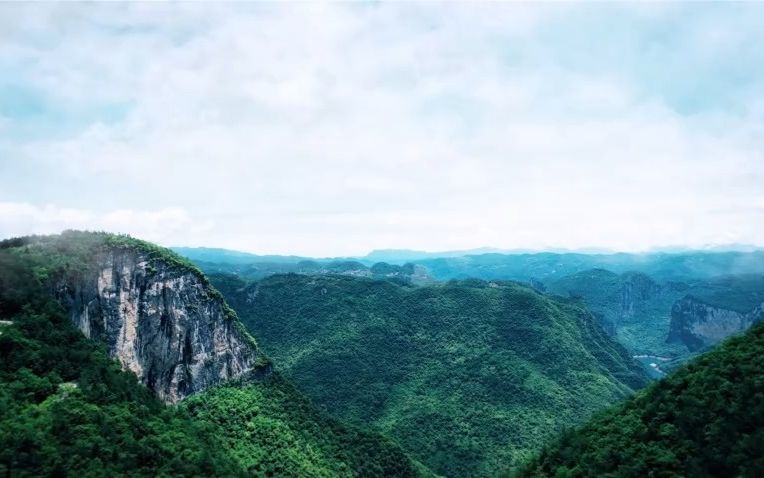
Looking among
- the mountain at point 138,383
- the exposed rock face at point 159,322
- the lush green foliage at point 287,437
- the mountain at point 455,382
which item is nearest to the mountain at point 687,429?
the lush green foliage at point 287,437

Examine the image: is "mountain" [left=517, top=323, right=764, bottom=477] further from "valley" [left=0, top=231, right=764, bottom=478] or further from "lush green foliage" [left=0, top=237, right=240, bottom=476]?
"lush green foliage" [left=0, top=237, right=240, bottom=476]

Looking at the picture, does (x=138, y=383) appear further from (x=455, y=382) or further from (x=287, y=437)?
(x=455, y=382)

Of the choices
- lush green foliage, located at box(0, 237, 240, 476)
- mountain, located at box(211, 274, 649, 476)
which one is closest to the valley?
lush green foliage, located at box(0, 237, 240, 476)

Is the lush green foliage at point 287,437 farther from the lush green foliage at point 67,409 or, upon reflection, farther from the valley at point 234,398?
the lush green foliage at point 67,409

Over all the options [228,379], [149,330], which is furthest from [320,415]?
[149,330]

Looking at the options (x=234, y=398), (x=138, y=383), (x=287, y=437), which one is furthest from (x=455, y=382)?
(x=138, y=383)
